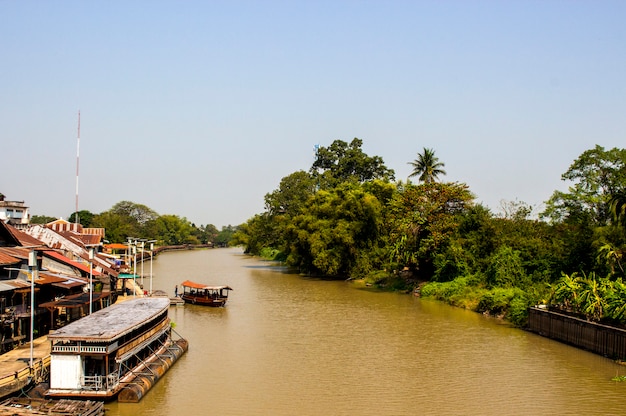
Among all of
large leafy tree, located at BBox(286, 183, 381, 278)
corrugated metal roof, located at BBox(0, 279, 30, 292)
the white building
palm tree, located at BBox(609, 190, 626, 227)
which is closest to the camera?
corrugated metal roof, located at BBox(0, 279, 30, 292)

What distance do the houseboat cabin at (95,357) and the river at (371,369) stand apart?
3.81 feet

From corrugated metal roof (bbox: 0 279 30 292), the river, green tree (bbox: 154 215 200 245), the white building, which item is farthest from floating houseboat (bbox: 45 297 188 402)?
green tree (bbox: 154 215 200 245)

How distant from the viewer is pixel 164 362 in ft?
87.9

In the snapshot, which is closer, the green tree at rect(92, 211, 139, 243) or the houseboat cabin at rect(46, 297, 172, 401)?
the houseboat cabin at rect(46, 297, 172, 401)

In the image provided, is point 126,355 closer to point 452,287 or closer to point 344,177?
point 452,287

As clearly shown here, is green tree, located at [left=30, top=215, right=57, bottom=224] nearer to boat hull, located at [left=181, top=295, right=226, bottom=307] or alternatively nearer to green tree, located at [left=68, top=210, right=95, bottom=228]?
green tree, located at [left=68, top=210, right=95, bottom=228]

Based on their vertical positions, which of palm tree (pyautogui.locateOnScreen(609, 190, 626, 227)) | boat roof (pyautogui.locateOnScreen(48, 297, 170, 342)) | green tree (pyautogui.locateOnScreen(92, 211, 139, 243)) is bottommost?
boat roof (pyautogui.locateOnScreen(48, 297, 170, 342))

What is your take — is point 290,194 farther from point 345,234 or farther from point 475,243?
point 475,243

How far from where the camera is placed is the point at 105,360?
21.5m

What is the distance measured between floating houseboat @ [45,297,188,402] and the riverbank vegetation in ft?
76.1

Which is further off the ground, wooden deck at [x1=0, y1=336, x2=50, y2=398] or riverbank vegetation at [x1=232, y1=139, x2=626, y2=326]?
riverbank vegetation at [x1=232, y1=139, x2=626, y2=326]

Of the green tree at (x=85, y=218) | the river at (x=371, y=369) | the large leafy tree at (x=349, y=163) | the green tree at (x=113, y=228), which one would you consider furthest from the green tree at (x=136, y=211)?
the river at (x=371, y=369)

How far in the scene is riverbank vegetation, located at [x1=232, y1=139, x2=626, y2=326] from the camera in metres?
37.7

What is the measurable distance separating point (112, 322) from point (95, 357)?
3.60 m
